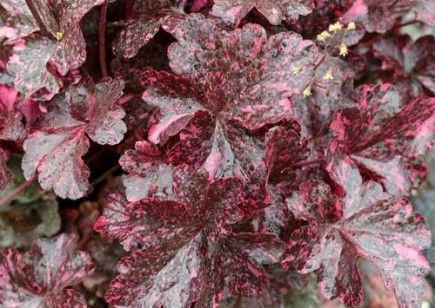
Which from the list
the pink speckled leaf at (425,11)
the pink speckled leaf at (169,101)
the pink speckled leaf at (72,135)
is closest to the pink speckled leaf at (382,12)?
the pink speckled leaf at (425,11)

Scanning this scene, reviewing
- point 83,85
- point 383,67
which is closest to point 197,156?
point 83,85

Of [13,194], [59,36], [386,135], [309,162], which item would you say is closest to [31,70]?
[59,36]

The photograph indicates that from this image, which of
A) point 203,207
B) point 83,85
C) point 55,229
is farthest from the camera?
point 55,229

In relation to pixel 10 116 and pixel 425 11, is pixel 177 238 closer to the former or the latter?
pixel 10 116

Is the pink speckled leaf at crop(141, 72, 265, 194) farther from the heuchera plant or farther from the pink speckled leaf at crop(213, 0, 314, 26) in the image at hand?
the pink speckled leaf at crop(213, 0, 314, 26)

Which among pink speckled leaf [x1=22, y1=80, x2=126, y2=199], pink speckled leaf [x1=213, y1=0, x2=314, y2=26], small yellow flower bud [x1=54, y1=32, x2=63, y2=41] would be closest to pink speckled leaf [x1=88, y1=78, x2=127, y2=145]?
pink speckled leaf [x1=22, y1=80, x2=126, y2=199]

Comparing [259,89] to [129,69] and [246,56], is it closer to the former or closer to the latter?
[246,56]
